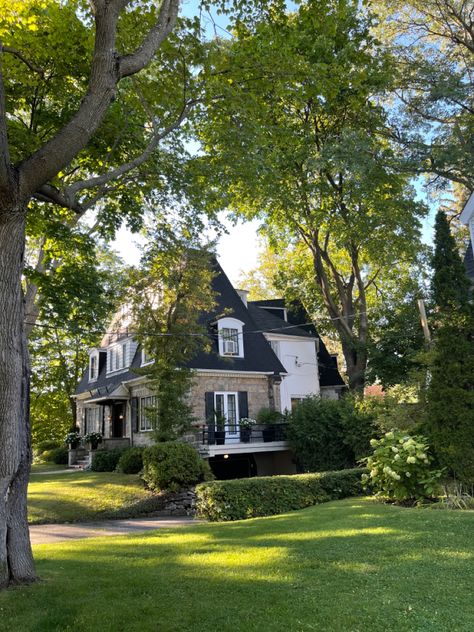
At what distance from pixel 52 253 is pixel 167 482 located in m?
8.34

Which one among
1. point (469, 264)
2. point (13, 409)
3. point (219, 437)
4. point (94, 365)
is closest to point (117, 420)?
point (94, 365)

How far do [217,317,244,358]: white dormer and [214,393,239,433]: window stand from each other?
1954 millimetres

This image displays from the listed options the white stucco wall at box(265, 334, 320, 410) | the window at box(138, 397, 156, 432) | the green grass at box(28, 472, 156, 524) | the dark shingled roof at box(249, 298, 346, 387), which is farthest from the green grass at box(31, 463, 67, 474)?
the dark shingled roof at box(249, 298, 346, 387)

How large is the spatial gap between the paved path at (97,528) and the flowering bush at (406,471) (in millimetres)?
5085

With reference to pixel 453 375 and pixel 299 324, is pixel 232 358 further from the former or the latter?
pixel 453 375

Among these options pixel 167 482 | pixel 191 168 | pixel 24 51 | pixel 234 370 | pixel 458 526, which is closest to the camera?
pixel 458 526

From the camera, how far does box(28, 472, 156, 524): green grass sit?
47.0 ft

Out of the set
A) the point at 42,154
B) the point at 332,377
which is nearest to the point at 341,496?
the point at 42,154

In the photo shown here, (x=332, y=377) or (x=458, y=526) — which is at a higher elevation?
(x=332, y=377)

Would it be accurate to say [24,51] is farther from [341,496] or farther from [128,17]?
[341,496]

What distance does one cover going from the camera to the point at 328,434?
2062 cm

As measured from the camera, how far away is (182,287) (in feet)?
64.3

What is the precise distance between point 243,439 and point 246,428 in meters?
0.56

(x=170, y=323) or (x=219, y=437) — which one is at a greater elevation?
(x=170, y=323)
